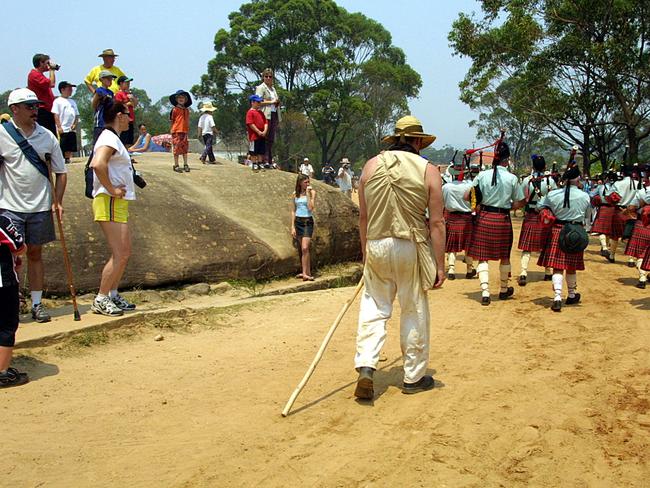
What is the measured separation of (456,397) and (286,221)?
Answer: 6.04 meters

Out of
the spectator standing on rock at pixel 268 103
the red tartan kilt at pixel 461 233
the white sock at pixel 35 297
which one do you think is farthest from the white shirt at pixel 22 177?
the red tartan kilt at pixel 461 233

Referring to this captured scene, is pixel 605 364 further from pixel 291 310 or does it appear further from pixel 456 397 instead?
pixel 291 310

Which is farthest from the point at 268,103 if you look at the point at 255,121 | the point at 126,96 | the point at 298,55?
the point at 298,55

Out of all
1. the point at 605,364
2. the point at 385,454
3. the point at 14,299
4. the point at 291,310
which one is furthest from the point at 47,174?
the point at 605,364

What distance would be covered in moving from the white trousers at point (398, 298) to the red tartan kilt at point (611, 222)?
30.8 ft

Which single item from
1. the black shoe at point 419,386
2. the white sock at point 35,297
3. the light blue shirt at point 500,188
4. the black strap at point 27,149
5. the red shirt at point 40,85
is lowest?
the black shoe at point 419,386

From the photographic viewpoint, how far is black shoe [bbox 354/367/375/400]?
4.92m

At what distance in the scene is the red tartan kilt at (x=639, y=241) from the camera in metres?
11.1

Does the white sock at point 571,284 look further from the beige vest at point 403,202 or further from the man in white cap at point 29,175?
the man in white cap at point 29,175

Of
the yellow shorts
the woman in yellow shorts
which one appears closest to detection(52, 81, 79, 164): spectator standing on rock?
the woman in yellow shorts

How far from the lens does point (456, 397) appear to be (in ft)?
16.6

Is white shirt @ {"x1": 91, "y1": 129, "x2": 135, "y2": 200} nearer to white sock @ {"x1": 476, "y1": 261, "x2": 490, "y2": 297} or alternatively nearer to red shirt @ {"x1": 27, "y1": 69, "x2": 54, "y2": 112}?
red shirt @ {"x1": 27, "y1": 69, "x2": 54, "y2": 112}

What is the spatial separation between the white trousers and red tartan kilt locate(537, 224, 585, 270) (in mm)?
4359

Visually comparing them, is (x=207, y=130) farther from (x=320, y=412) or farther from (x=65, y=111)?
(x=320, y=412)
